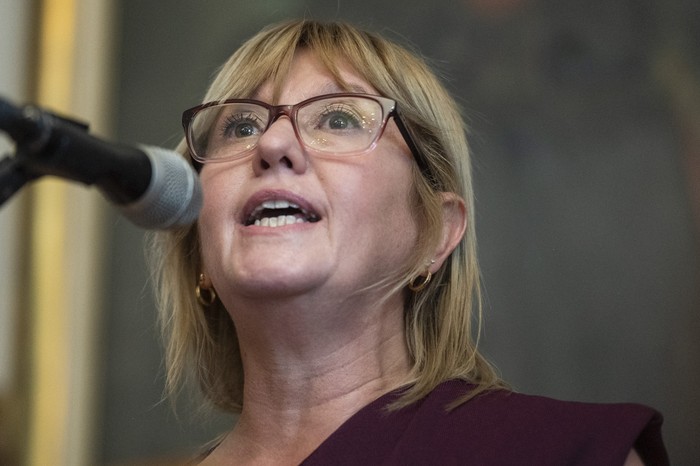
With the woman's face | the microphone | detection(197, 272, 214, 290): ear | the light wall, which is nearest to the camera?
the microphone

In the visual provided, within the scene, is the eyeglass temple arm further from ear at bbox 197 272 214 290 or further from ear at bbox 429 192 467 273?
ear at bbox 197 272 214 290

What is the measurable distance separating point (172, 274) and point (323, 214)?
0.41 meters

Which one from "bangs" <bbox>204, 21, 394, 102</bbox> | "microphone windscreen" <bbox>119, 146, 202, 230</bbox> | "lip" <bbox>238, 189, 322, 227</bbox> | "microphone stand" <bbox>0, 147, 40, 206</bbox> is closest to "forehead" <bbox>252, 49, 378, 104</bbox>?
"bangs" <bbox>204, 21, 394, 102</bbox>

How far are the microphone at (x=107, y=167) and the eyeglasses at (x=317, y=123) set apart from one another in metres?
0.49

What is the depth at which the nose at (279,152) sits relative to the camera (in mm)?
→ 1351

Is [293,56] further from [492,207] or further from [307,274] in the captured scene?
[492,207]

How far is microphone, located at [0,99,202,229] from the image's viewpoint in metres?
0.77

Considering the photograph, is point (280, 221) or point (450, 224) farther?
point (450, 224)

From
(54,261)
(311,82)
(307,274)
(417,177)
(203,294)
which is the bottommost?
(54,261)

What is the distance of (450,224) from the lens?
60.9 inches

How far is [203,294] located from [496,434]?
1.95ft

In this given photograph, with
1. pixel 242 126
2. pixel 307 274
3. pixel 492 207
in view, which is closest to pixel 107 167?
pixel 307 274

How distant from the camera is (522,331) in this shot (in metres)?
2.16

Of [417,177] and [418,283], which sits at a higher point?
[417,177]
